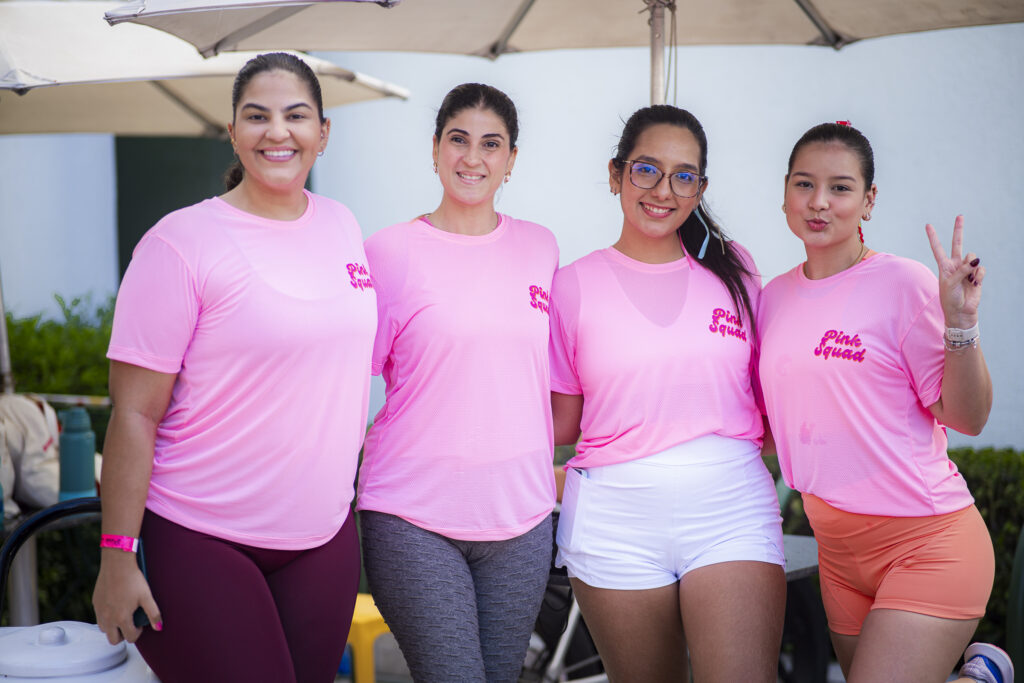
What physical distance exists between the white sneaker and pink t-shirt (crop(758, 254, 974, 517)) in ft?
1.60

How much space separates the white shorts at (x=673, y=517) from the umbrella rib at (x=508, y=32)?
171 cm

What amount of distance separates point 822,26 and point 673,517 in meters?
2.01

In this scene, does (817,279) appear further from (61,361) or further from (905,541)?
(61,361)

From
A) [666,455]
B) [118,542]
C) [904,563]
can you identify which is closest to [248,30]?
[118,542]

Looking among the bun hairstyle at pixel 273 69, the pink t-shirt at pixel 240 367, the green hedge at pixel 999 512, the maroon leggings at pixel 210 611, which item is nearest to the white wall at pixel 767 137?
the green hedge at pixel 999 512

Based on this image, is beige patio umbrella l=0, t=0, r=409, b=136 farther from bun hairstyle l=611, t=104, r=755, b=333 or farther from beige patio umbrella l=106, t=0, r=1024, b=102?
bun hairstyle l=611, t=104, r=755, b=333

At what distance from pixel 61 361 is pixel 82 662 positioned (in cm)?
374

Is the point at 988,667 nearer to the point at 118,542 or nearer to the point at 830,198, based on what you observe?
the point at 830,198

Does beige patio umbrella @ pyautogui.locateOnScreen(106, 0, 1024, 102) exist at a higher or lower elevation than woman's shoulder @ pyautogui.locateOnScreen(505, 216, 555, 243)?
higher

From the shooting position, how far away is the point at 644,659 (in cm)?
258

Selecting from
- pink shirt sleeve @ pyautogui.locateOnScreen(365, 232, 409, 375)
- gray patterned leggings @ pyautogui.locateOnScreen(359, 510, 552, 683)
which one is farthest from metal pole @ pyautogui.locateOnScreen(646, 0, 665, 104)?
gray patterned leggings @ pyautogui.locateOnScreen(359, 510, 552, 683)

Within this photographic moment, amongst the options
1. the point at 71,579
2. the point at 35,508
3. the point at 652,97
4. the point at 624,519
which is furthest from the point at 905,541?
the point at 71,579

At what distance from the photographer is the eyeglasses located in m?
2.75

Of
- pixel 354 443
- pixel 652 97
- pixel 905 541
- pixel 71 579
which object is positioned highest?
pixel 652 97
